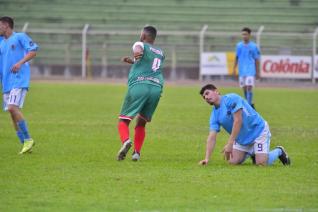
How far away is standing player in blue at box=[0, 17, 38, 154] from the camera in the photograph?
13.5 metres

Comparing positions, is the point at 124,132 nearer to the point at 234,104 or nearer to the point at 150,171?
the point at 150,171

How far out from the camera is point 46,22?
141 ft

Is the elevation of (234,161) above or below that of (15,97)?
below

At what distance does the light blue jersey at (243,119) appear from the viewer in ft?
39.1

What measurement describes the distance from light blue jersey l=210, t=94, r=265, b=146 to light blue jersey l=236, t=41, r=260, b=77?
12386 millimetres

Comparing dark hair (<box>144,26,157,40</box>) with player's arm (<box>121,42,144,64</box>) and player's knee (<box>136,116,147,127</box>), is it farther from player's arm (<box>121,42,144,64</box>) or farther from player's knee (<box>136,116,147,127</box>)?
player's knee (<box>136,116,147,127</box>)

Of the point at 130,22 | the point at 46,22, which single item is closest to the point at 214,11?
the point at 130,22

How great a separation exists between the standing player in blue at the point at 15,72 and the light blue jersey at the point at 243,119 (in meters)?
3.22

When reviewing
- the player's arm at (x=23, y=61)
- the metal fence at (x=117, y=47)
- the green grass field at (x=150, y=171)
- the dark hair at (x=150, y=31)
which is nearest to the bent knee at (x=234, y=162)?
the green grass field at (x=150, y=171)

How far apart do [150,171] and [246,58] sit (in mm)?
13483

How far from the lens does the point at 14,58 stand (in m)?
13.7

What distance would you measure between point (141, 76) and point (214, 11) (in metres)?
30.5

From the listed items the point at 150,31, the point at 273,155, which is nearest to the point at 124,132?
the point at 150,31

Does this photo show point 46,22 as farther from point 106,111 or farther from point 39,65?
point 106,111
